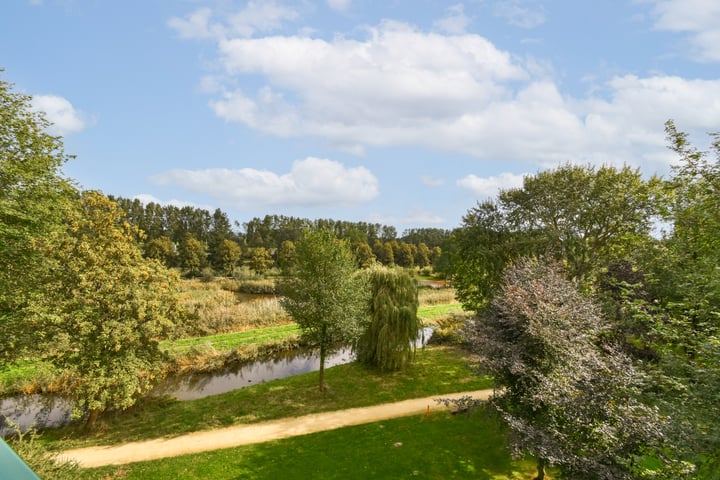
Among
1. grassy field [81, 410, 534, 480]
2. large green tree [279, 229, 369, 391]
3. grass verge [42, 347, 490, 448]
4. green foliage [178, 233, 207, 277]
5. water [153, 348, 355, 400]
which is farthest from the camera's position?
green foliage [178, 233, 207, 277]

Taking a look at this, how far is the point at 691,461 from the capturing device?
5777 millimetres

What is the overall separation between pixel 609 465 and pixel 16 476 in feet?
34.3

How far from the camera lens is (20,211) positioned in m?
14.7

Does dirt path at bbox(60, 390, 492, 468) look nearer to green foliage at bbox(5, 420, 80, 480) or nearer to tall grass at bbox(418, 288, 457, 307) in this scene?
green foliage at bbox(5, 420, 80, 480)

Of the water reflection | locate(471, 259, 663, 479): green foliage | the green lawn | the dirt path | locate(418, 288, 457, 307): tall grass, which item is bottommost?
the water reflection

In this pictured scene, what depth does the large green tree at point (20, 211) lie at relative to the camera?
1462 cm

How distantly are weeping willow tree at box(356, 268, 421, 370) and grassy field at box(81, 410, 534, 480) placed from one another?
591cm

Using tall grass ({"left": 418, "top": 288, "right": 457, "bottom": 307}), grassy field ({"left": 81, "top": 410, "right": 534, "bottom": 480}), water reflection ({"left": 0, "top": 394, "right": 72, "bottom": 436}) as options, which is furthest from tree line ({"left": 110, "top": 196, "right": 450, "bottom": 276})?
grassy field ({"left": 81, "top": 410, "right": 534, "bottom": 480})

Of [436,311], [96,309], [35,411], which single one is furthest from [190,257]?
[96,309]

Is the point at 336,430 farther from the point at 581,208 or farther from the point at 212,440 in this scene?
the point at 581,208

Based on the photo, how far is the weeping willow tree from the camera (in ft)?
69.9

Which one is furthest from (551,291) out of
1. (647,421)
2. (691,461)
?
(691,461)

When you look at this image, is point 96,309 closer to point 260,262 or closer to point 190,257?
point 260,262

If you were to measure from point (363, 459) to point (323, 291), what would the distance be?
23.7 ft
